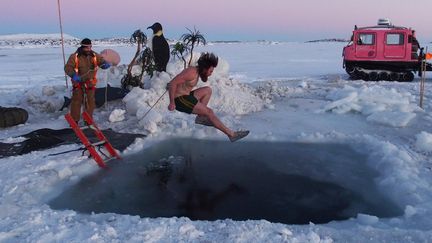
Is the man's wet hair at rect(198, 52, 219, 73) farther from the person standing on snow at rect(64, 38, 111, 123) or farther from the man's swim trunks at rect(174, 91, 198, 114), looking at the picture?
the person standing on snow at rect(64, 38, 111, 123)

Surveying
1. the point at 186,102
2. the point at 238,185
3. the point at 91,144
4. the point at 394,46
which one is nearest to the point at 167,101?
the point at 186,102

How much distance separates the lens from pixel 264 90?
32.7 feet

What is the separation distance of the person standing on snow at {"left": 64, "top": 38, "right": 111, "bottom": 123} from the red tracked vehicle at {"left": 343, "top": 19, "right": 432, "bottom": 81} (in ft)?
33.8

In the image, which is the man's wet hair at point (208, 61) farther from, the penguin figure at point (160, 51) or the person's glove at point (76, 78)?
the penguin figure at point (160, 51)

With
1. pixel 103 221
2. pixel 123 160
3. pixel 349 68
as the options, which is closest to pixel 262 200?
pixel 103 221

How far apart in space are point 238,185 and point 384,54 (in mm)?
11735

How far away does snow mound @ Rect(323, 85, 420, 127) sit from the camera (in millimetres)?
7020

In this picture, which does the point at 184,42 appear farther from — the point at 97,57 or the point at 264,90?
the point at 97,57

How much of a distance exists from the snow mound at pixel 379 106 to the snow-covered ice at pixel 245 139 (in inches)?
0.8

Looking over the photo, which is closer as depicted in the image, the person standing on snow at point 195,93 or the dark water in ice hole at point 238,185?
the dark water in ice hole at point 238,185

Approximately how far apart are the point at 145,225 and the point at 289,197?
152 centimetres

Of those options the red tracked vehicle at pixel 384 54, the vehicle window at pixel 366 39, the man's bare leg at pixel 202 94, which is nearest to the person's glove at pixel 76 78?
the man's bare leg at pixel 202 94

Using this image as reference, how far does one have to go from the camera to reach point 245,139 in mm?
6395

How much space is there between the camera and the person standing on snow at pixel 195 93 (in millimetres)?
5215
